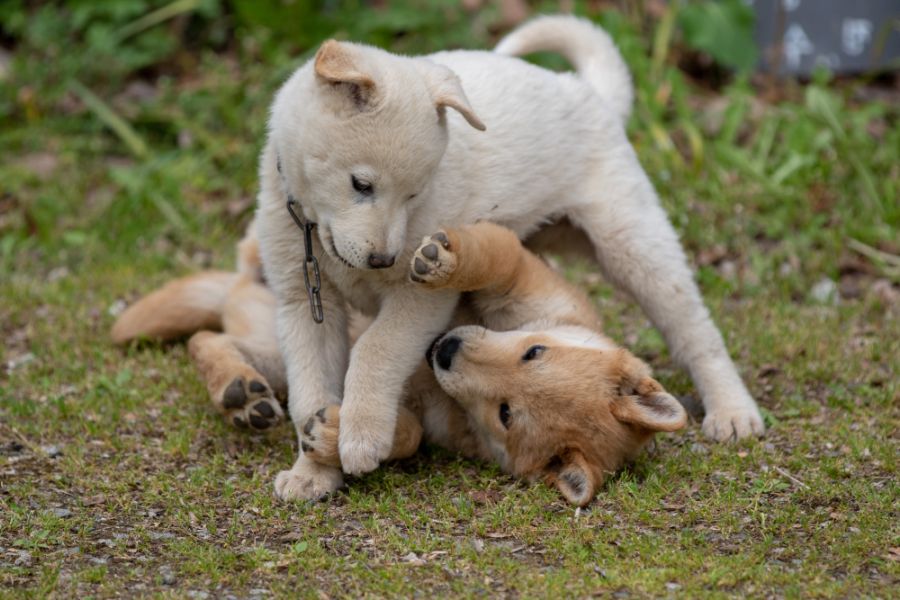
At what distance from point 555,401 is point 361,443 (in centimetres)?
71

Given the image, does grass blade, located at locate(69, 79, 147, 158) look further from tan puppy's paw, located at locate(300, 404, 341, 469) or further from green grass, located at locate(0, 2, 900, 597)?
tan puppy's paw, located at locate(300, 404, 341, 469)

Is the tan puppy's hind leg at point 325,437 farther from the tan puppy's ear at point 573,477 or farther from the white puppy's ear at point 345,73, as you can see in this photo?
the white puppy's ear at point 345,73

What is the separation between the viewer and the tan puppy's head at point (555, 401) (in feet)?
13.9

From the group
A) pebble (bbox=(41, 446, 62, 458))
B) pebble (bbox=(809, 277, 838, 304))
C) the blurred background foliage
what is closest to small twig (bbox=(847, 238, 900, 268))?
the blurred background foliage

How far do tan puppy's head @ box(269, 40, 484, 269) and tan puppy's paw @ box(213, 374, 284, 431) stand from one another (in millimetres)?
805

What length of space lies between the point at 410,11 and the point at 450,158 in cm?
438

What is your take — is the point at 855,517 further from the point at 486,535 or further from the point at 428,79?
the point at 428,79

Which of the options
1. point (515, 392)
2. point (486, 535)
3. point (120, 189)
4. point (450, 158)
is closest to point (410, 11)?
point (120, 189)

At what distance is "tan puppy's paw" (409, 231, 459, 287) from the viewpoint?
4125 mm

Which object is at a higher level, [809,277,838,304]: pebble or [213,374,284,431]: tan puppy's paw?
[213,374,284,431]: tan puppy's paw

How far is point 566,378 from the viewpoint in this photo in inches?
169

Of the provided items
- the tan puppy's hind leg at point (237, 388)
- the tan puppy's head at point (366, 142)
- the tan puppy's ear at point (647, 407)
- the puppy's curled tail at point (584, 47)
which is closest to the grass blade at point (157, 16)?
the puppy's curled tail at point (584, 47)

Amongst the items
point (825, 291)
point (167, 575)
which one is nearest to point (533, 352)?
point (167, 575)

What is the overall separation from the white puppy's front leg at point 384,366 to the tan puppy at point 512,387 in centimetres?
10
